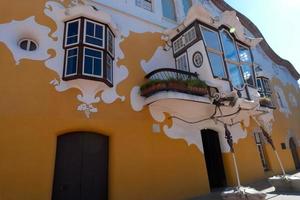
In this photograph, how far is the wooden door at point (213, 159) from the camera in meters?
9.61

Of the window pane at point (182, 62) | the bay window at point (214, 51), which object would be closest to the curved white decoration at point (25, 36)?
the window pane at point (182, 62)

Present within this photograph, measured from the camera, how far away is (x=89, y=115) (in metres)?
6.64

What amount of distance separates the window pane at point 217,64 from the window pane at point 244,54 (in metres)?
2.06

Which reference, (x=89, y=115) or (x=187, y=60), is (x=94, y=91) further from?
(x=187, y=60)

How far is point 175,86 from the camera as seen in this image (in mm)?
7598

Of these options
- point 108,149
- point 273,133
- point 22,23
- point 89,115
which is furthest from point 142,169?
point 273,133

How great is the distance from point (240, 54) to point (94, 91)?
7747 mm

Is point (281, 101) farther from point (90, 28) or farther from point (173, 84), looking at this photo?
point (90, 28)

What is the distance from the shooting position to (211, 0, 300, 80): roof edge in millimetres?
14461

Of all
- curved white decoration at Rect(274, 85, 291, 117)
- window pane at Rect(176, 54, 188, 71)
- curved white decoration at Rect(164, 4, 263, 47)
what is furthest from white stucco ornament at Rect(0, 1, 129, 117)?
curved white decoration at Rect(274, 85, 291, 117)

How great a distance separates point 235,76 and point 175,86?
3.91 metres

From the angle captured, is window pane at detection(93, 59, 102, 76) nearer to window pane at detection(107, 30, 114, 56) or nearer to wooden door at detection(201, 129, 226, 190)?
window pane at detection(107, 30, 114, 56)

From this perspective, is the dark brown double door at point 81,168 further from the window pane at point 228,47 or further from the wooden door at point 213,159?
the window pane at point 228,47

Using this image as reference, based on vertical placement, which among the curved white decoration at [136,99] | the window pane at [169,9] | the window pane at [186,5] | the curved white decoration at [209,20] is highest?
the window pane at [186,5]
